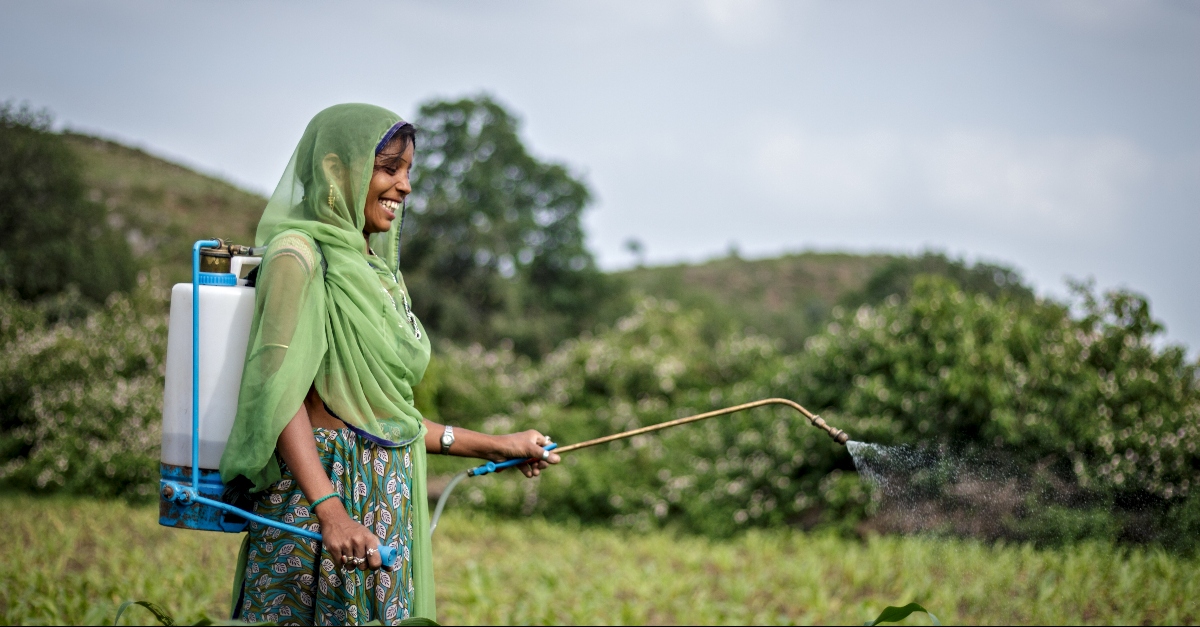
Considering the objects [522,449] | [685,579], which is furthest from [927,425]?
[522,449]

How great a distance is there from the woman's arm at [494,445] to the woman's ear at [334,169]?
71 cm

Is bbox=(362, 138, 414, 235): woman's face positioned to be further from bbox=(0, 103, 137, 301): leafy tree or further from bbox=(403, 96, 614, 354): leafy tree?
bbox=(403, 96, 614, 354): leafy tree

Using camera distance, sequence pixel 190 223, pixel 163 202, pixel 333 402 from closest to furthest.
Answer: pixel 333 402 → pixel 190 223 → pixel 163 202

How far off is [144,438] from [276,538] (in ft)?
22.7

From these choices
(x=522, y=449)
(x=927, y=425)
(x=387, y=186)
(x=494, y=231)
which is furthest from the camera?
(x=494, y=231)

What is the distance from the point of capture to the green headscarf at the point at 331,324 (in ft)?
6.42

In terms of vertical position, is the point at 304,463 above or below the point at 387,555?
above

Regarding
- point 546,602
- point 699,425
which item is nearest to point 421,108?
point 699,425

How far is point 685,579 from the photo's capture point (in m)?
5.47

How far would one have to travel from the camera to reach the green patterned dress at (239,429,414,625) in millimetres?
2090

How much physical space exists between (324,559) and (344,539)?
16cm

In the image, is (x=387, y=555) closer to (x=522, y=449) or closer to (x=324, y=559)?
(x=324, y=559)

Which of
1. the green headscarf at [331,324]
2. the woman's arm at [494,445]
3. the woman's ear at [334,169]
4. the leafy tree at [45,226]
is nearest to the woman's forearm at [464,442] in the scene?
the woman's arm at [494,445]

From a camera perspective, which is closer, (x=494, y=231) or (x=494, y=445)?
(x=494, y=445)
